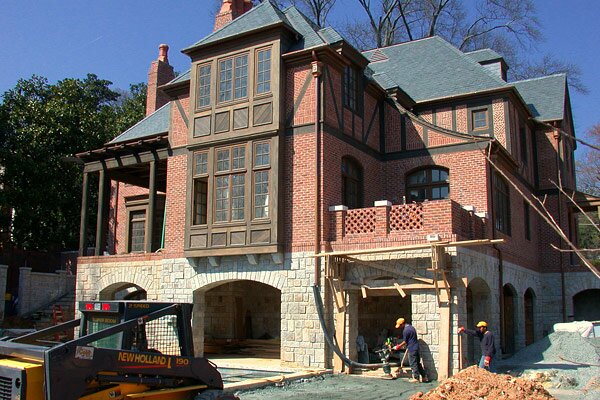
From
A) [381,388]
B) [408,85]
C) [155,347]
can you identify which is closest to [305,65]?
[408,85]

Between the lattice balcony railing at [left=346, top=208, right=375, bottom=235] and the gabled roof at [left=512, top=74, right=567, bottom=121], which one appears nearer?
the lattice balcony railing at [left=346, top=208, right=375, bottom=235]

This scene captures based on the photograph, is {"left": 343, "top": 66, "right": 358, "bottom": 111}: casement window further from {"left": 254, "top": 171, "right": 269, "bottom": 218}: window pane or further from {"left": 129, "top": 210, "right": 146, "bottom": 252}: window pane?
{"left": 129, "top": 210, "right": 146, "bottom": 252}: window pane

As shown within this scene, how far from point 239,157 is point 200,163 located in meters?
1.46

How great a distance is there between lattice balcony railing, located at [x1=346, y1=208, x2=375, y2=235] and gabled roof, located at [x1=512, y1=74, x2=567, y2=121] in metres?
11.0

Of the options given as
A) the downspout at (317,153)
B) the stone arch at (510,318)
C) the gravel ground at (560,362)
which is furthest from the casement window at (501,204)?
the downspout at (317,153)

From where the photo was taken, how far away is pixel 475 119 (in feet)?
71.5

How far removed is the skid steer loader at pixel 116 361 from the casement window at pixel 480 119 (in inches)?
625

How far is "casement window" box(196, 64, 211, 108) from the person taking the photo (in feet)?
62.1

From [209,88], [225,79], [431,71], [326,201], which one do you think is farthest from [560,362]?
[209,88]

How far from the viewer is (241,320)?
869 inches

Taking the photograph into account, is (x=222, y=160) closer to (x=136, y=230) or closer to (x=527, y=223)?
(x=136, y=230)

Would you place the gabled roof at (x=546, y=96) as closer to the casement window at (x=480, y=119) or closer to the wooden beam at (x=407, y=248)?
the casement window at (x=480, y=119)

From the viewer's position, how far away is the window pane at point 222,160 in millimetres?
18156

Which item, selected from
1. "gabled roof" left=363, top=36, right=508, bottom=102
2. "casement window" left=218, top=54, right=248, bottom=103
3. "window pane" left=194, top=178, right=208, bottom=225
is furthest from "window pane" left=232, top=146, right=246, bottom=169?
"gabled roof" left=363, top=36, right=508, bottom=102
